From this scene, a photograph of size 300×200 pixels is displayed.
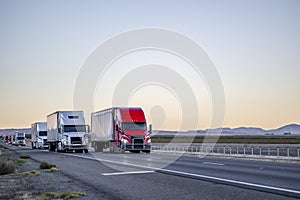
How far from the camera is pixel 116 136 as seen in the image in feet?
145

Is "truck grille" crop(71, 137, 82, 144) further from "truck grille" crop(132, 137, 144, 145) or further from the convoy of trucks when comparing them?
"truck grille" crop(132, 137, 144, 145)

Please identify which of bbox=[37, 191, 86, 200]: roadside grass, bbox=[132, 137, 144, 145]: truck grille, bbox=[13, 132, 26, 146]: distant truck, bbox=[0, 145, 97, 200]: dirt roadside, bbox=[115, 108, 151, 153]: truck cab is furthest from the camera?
bbox=[13, 132, 26, 146]: distant truck

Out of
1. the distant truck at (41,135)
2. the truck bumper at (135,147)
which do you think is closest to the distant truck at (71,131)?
the truck bumper at (135,147)

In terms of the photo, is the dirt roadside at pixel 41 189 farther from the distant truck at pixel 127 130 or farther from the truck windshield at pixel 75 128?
the truck windshield at pixel 75 128

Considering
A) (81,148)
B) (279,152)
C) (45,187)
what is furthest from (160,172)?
(81,148)

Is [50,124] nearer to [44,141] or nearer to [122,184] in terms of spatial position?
[44,141]

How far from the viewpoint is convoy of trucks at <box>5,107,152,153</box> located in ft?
140

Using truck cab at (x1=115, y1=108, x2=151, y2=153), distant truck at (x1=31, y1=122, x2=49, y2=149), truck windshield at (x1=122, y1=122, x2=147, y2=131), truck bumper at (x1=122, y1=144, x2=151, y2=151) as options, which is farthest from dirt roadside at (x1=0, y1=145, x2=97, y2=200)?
distant truck at (x1=31, y1=122, x2=49, y2=149)

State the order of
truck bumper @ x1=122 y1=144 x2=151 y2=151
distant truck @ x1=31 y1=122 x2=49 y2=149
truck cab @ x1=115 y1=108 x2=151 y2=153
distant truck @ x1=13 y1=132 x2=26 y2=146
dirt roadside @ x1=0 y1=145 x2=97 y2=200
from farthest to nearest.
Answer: distant truck @ x1=13 y1=132 x2=26 y2=146 < distant truck @ x1=31 y1=122 x2=49 y2=149 < truck cab @ x1=115 y1=108 x2=151 y2=153 < truck bumper @ x1=122 y1=144 x2=151 y2=151 < dirt roadside @ x1=0 y1=145 x2=97 y2=200

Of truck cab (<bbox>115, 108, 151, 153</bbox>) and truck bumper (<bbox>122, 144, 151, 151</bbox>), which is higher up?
truck cab (<bbox>115, 108, 151, 153</bbox>)

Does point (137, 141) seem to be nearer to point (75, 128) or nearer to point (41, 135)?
point (75, 128)

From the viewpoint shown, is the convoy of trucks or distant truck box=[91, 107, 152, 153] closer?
distant truck box=[91, 107, 152, 153]

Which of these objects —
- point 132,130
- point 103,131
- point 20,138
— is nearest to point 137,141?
point 132,130

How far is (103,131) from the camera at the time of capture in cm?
4822
